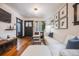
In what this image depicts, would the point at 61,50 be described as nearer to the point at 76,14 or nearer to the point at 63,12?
the point at 76,14

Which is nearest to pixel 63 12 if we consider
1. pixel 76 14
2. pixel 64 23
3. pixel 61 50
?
pixel 64 23

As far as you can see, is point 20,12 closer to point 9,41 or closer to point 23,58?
point 9,41

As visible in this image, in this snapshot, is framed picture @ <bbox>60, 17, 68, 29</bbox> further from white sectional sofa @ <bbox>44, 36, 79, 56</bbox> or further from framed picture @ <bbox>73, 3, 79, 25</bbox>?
white sectional sofa @ <bbox>44, 36, 79, 56</bbox>

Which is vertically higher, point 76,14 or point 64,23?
point 76,14

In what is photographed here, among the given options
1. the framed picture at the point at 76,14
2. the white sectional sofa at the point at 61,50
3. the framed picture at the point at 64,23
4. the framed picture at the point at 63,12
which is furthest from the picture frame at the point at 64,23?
the white sectional sofa at the point at 61,50

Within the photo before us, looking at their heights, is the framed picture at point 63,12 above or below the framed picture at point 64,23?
above

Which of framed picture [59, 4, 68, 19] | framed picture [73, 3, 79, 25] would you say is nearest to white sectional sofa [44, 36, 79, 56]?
framed picture [73, 3, 79, 25]

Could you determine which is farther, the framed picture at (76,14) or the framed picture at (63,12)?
the framed picture at (63,12)

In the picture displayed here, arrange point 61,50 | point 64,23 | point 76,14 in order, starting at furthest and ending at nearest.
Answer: point 64,23
point 76,14
point 61,50

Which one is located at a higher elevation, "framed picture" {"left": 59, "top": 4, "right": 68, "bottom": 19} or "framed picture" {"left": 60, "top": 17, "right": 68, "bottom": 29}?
"framed picture" {"left": 59, "top": 4, "right": 68, "bottom": 19}

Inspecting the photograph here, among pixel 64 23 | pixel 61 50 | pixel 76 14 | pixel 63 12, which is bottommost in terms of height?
pixel 61 50

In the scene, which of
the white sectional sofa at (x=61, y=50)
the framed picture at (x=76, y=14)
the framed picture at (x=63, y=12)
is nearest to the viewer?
the white sectional sofa at (x=61, y=50)

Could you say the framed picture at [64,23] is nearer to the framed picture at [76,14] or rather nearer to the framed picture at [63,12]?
the framed picture at [63,12]

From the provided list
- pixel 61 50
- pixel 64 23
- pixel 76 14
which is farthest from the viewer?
pixel 64 23
